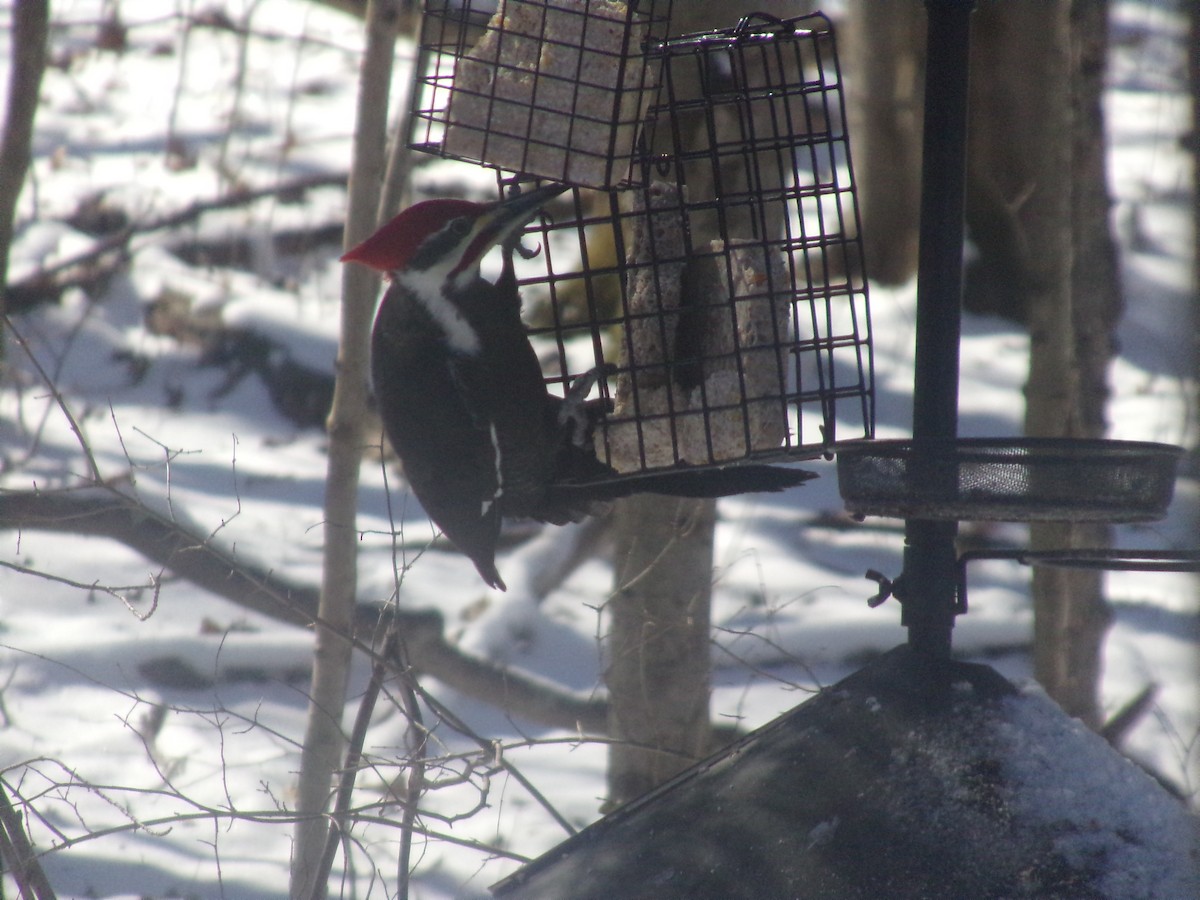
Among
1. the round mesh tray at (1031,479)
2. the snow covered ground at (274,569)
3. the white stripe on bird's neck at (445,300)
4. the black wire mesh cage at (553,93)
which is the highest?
the black wire mesh cage at (553,93)

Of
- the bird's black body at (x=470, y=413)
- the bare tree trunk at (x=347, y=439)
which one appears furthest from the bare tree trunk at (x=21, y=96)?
the bird's black body at (x=470, y=413)

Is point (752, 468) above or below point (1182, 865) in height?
above

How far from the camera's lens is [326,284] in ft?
25.5

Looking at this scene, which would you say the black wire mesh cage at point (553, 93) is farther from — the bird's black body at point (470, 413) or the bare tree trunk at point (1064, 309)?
the bare tree trunk at point (1064, 309)

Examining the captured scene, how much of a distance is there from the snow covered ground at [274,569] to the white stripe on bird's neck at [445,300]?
47 cm

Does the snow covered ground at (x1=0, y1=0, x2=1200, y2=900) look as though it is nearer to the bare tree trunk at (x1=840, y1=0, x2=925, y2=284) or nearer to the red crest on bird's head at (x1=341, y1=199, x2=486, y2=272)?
the bare tree trunk at (x1=840, y1=0, x2=925, y2=284)

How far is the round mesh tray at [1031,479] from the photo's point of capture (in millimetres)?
1549

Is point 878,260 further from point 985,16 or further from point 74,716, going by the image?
point 74,716

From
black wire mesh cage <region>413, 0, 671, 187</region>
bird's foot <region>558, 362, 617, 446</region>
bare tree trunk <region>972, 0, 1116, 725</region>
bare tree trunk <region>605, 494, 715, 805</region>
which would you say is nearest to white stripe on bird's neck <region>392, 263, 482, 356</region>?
bird's foot <region>558, 362, 617, 446</region>

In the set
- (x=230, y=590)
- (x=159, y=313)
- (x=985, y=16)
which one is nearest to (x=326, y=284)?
(x=159, y=313)

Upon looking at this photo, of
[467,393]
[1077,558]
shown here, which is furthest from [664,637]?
[1077,558]

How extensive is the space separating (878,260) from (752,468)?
5.49m

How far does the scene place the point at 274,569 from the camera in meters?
4.59

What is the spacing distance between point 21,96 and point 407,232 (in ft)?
4.98
